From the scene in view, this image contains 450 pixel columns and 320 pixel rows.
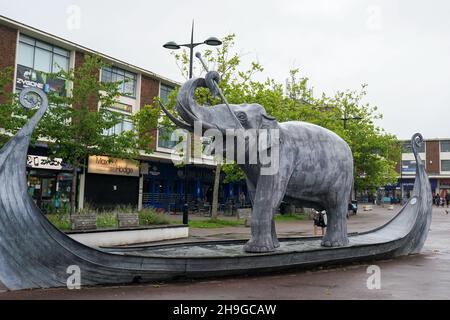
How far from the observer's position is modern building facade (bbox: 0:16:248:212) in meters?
24.1

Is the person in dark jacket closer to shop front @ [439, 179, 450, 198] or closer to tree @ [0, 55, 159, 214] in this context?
shop front @ [439, 179, 450, 198]

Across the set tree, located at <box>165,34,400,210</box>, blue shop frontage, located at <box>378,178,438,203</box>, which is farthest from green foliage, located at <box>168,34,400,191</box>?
blue shop frontage, located at <box>378,178,438,203</box>

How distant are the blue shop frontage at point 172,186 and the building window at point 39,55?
32.0 feet

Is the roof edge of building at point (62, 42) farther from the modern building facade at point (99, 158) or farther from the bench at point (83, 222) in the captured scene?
the bench at point (83, 222)

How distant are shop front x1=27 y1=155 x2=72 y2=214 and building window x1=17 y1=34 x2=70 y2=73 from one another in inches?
199

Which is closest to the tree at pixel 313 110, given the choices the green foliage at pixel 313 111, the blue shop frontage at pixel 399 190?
the green foliage at pixel 313 111

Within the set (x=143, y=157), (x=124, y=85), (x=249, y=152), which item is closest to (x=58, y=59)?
(x=124, y=85)

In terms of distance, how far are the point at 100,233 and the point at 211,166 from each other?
2648cm

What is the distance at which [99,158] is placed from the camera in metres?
29.2

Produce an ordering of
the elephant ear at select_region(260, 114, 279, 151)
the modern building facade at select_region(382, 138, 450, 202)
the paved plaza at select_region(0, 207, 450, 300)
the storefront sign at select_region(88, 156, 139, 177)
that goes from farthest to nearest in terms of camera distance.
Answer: the modern building facade at select_region(382, 138, 450, 202), the storefront sign at select_region(88, 156, 139, 177), the elephant ear at select_region(260, 114, 279, 151), the paved plaza at select_region(0, 207, 450, 300)

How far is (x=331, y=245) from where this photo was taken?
389 inches

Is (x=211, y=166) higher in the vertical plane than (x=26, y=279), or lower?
higher

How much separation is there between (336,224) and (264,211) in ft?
7.18
